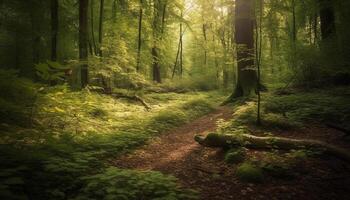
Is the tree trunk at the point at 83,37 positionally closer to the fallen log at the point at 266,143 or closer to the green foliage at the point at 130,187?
the fallen log at the point at 266,143

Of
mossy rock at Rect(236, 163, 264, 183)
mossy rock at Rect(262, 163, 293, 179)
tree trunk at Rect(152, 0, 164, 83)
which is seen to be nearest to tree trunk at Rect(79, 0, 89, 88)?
mossy rock at Rect(236, 163, 264, 183)

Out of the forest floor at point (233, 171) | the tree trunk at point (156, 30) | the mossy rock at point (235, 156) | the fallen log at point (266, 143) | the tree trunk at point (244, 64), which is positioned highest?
the tree trunk at point (156, 30)

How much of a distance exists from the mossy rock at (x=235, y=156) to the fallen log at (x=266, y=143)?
0.44m

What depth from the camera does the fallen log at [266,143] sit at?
18.7 feet

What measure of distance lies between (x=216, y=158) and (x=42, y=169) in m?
3.81

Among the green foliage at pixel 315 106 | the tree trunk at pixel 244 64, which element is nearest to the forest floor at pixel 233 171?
the green foliage at pixel 315 106

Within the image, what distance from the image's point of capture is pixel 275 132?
7695 mm

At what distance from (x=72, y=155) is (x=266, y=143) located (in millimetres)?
4519

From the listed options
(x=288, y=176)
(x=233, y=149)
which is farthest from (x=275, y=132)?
(x=288, y=176)

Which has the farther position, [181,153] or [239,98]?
[239,98]

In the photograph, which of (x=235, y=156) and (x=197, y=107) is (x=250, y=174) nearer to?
(x=235, y=156)

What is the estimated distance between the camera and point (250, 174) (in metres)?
5.00

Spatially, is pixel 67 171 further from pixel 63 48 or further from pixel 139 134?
pixel 63 48

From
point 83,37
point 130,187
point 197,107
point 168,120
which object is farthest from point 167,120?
point 130,187
